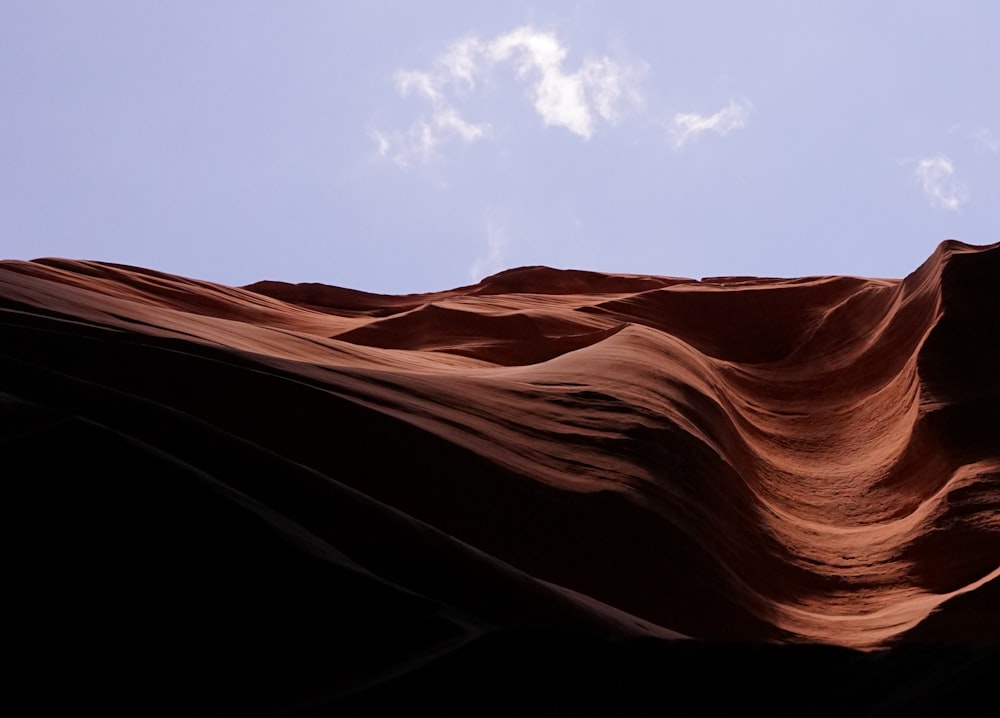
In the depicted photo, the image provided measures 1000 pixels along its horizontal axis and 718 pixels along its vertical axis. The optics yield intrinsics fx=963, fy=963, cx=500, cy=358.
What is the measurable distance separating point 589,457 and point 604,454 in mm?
127

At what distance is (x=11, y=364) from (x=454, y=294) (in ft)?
42.6

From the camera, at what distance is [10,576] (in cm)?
159

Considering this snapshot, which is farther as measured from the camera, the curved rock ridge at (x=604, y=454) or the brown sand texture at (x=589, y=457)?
the curved rock ridge at (x=604, y=454)

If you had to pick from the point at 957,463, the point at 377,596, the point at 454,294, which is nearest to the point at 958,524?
the point at 957,463

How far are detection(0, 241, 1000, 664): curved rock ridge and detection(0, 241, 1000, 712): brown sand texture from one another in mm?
14

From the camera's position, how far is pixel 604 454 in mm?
4668

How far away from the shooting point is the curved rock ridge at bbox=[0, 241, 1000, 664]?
7.84 feet

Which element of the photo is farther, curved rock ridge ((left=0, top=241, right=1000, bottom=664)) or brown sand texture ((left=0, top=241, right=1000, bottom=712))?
curved rock ridge ((left=0, top=241, right=1000, bottom=664))

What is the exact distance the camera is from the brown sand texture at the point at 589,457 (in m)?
2.28

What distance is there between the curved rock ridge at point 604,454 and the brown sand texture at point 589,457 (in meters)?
0.01

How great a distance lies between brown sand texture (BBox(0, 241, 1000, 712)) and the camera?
228 centimetres

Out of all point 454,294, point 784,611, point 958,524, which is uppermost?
point 454,294

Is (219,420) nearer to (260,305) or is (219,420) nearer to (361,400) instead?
(361,400)

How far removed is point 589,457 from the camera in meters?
4.57
